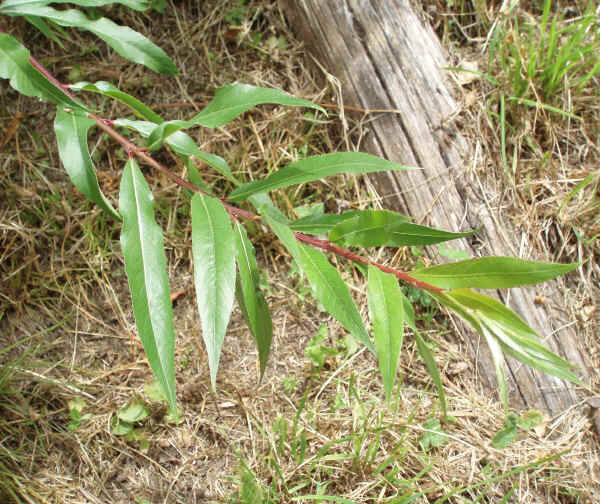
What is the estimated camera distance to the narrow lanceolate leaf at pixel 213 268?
93 cm

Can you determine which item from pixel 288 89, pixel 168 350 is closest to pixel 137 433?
pixel 168 350

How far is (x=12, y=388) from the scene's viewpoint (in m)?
1.69

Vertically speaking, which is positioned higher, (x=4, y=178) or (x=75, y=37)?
(x=75, y=37)

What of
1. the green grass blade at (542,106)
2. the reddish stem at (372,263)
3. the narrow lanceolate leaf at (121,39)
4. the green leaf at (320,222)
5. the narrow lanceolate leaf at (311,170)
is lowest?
the reddish stem at (372,263)

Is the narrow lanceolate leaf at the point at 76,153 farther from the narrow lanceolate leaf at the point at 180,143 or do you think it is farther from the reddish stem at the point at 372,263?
the reddish stem at the point at 372,263

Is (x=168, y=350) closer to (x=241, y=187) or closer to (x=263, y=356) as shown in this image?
(x=263, y=356)

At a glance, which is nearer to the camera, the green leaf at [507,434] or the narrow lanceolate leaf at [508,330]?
the narrow lanceolate leaf at [508,330]

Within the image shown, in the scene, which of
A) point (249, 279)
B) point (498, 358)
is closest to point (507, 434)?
point (498, 358)

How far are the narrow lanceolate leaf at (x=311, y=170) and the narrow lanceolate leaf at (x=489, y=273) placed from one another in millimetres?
311

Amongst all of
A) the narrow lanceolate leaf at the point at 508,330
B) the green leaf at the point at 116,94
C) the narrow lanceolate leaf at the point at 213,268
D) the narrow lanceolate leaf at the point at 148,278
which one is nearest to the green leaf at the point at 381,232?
the narrow lanceolate leaf at the point at 508,330

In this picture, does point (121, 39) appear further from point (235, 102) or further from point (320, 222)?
point (320, 222)

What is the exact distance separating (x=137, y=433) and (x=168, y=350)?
93 cm

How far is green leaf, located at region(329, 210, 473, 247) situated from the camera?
1055 mm

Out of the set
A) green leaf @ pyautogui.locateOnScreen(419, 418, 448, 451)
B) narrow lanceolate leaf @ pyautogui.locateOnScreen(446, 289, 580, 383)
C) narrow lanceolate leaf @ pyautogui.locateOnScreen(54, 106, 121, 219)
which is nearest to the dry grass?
green leaf @ pyautogui.locateOnScreen(419, 418, 448, 451)
